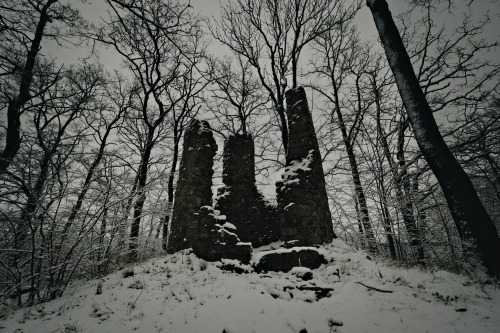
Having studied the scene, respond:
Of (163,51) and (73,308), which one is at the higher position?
(163,51)

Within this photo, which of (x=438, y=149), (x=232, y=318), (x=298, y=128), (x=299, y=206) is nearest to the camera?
(x=232, y=318)

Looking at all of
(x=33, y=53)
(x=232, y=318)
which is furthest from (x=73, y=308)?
(x=33, y=53)

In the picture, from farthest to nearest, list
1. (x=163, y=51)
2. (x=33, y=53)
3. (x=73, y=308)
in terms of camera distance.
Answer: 1. (x=163, y=51)
2. (x=33, y=53)
3. (x=73, y=308)

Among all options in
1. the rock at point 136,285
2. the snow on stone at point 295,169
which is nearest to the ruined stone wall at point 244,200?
the snow on stone at point 295,169

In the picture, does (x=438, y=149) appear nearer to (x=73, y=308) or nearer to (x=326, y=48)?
(x=73, y=308)

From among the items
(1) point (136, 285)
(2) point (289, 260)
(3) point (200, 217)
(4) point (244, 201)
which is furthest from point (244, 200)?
(1) point (136, 285)

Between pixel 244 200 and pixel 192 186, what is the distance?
7.42 ft

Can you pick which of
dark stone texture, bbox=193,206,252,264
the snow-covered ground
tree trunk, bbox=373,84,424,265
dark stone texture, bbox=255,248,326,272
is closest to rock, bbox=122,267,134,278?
the snow-covered ground

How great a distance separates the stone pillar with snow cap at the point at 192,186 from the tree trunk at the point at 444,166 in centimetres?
555

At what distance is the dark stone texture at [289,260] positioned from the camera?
19.2 feet

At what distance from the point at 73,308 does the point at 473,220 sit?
6.91 meters

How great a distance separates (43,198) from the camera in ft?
13.8

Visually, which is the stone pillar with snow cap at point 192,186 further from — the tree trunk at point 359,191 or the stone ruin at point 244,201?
the tree trunk at point 359,191

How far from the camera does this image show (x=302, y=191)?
7.04m
